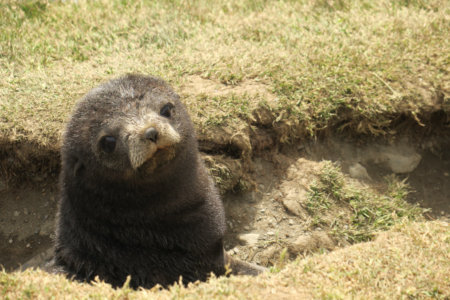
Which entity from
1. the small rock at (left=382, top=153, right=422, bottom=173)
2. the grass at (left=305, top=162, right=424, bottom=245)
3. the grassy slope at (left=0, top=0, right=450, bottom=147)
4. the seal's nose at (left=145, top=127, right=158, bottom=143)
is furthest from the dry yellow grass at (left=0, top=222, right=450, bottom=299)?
the small rock at (left=382, top=153, right=422, bottom=173)

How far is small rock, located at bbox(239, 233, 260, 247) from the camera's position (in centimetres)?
412

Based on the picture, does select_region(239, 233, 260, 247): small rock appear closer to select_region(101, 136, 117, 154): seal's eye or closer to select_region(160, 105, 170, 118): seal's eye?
select_region(160, 105, 170, 118): seal's eye

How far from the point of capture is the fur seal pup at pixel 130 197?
287 cm

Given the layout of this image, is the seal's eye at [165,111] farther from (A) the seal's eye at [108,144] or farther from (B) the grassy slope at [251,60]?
(B) the grassy slope at [251,60]

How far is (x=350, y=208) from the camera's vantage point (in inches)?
172

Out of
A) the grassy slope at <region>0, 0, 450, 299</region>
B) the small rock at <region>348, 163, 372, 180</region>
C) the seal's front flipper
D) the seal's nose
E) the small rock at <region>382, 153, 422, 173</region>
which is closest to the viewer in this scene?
the seal's nose

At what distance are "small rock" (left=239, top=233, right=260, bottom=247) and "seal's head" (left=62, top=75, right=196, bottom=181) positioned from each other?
4.72 feet

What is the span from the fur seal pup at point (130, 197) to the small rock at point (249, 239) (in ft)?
2.80

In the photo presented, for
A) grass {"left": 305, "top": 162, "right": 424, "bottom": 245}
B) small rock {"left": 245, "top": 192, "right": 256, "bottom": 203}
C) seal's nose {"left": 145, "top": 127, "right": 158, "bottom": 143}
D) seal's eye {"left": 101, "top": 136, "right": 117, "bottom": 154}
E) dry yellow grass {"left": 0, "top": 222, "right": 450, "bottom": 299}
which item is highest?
seal's nose {"left": 145, "top": 127, "right": 158, "bottom": 143}

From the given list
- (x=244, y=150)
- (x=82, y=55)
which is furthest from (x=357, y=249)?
(x=82, y=55)

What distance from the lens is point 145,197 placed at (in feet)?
10.0

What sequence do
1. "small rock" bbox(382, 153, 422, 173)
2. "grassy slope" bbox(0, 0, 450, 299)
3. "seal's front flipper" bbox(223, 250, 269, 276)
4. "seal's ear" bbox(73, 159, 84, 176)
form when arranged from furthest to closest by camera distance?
"small rock" bbox(382, 153, 422, 173) < "grassy slope" bbox(0, 0, 450, 299) < "seal's front flipper" bbox(223, 250, 269, 276) < "seal's ear" bbox(73, 159, 84, 176)

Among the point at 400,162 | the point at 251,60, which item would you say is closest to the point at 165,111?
the point at 251,60

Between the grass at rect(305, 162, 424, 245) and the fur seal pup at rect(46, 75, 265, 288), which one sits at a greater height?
the fur seal pup at rect(46, 75, 265, 288)
